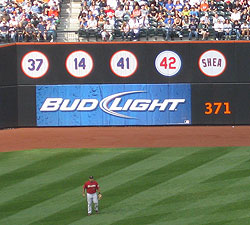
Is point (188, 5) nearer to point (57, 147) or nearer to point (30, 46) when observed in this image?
point (30, 46)

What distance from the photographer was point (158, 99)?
1725 inches

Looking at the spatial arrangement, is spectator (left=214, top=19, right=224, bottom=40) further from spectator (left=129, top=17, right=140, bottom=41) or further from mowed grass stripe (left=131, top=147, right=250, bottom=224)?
mowed grass stripe (left=131, top=147, right=250, bottom=224)

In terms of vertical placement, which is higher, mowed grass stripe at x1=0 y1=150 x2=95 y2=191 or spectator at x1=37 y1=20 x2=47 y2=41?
spectator at x1=37 y1=20 x2=47 y2=41

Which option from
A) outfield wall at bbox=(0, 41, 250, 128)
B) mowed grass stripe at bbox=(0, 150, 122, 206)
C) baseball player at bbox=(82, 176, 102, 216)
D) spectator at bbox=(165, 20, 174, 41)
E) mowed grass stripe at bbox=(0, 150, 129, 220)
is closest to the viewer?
baseball player at bbox=(82, 176, 102, 216)

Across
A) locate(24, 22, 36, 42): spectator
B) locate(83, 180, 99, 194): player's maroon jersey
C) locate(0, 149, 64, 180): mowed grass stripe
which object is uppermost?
locate(24, 22, 36, 42): spectator

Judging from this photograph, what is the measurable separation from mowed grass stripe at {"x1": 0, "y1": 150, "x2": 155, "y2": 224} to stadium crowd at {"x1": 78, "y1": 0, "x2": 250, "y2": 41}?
27.9 ft

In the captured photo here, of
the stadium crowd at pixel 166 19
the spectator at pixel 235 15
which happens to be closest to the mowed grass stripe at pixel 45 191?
the stadium crowd at pixel 166 19

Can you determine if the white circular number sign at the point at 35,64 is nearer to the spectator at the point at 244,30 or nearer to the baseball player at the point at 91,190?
the spectator at the point at 244,30

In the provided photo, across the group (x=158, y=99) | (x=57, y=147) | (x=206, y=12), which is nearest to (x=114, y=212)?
(x=57, y=147)

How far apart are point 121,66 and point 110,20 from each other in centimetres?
245

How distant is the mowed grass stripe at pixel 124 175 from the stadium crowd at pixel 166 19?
26.5 feet

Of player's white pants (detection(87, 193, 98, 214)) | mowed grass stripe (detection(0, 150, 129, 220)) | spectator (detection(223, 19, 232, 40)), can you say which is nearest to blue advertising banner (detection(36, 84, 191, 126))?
spectator (detection(223, 19, 232, 40))

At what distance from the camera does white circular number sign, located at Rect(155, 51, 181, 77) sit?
4384 centimetres

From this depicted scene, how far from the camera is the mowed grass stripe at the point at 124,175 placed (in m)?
29.1
